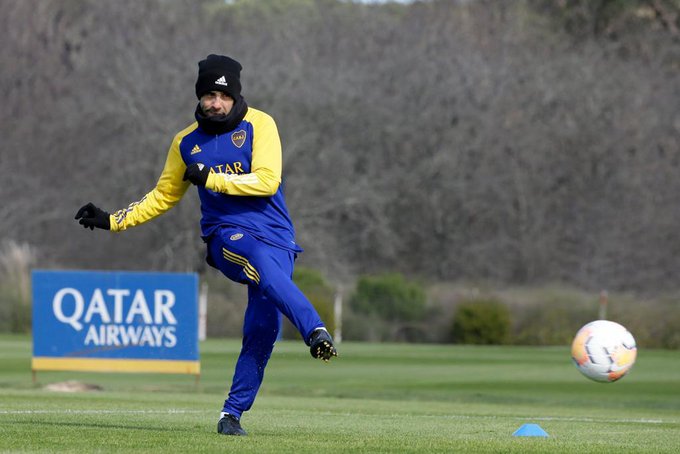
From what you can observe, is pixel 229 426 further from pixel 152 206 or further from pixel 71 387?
pixel 71 387

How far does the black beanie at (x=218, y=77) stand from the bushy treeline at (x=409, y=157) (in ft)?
108

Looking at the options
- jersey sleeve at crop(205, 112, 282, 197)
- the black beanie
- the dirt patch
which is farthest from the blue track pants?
the dirt patch

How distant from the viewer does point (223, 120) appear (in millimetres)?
8375

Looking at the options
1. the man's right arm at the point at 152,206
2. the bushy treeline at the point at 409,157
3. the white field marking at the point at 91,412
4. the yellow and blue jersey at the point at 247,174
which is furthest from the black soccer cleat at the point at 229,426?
the bushy treeline at the point at 409,157

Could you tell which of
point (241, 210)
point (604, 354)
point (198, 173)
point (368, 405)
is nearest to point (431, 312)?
point (368, 405)

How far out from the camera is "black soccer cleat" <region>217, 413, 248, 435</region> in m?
8.38

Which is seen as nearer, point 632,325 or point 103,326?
point 103,326

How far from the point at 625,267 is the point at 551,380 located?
22.5 metres

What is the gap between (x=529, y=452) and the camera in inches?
289

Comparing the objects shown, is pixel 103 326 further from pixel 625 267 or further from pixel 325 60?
pixel 325 60

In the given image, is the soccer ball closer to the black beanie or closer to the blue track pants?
the blue track pants

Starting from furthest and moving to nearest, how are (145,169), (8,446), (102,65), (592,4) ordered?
1. (592,4)
2. (102,65)
3. (145,169)
4. (8,446)

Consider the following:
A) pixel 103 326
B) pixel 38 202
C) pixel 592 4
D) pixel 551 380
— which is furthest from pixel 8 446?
pixel 592 4

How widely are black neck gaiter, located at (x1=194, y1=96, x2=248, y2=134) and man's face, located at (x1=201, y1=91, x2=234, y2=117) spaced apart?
2cm
